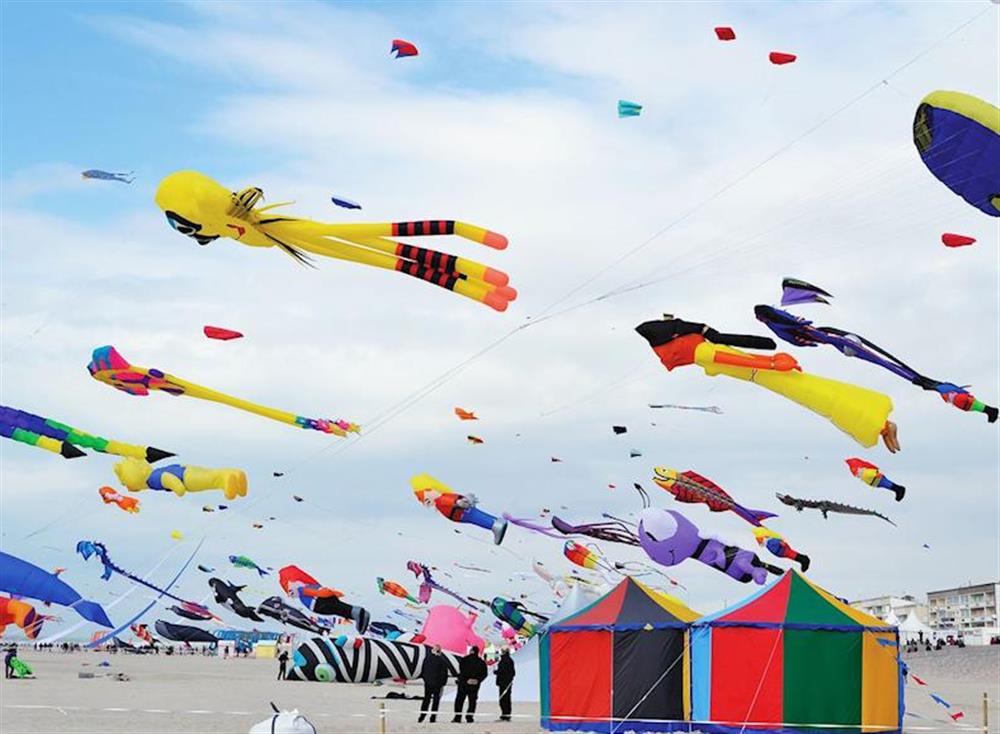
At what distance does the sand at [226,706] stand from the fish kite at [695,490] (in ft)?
14.8

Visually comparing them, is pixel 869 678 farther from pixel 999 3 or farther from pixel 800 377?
pixel 999 3

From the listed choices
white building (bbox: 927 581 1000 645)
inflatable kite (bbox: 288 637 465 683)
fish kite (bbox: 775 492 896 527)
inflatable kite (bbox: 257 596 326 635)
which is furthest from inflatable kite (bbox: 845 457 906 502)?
white building (bbox: 927 581 1000 645)

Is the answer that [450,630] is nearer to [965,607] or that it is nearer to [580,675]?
[580,675]

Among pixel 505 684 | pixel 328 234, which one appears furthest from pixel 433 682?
pixel 328 234

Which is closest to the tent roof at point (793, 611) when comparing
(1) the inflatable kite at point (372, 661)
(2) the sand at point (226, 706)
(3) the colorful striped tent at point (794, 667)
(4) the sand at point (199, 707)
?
(3) the colorful striped tent at point (794, 667)

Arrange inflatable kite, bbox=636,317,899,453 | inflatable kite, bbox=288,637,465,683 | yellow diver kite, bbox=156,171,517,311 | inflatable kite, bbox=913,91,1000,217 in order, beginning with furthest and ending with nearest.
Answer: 1. inflatable kite, bbox=288,637,465,683
2. inflatable kite, bbox=636,317,899,453
3. inflatable kite, bbox=913,91,1000,217
4. yellow diver kite, bbox=156,171,517,311

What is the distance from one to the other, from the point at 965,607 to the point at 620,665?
466 feet

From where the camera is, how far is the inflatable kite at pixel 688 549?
20812mm

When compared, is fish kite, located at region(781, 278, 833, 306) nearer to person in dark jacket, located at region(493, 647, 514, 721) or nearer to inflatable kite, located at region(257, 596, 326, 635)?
person in dark jacket, located at region(493, 647, 514, 721)

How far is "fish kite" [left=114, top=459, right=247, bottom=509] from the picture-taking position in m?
19.9

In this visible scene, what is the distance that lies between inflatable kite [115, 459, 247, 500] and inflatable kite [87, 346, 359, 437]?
1.79 metres

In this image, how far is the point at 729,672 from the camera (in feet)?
62.5

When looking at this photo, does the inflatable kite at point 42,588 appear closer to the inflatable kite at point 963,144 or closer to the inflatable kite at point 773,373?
the inflatable kite at point 773,373

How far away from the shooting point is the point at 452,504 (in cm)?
1856
